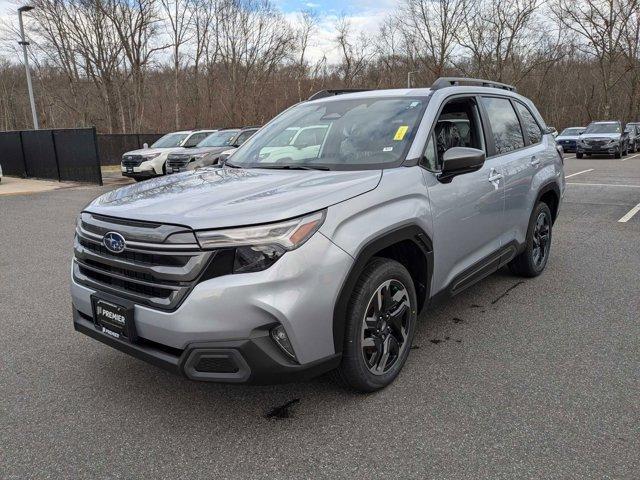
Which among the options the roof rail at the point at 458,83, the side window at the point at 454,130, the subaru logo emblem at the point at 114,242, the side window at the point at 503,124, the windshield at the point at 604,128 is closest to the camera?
the subaru logo emblem at the point at 114,242

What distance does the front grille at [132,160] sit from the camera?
1619 centimetres

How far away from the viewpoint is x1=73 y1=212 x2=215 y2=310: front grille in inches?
95.7

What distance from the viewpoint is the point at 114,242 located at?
2672 millimetres

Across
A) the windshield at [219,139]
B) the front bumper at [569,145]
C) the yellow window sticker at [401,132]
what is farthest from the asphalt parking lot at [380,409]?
the front bumper at [569,145]

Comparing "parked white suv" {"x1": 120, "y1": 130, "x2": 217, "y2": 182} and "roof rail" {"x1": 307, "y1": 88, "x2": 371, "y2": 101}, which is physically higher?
"roof rail" {"x1": 307, "y1": 88, "x2": 371, "y2": 101}

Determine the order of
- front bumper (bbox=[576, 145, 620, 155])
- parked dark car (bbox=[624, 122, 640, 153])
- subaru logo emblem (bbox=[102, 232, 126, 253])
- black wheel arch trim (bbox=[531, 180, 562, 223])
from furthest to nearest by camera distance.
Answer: parked dark car (bbox=[624, 122, 640, 153])
front bumper (bbox=[576, 145, 620, 155])
black wheel arch trim (bbox=[531, 180, 562, 223])
subaru logo emblem (bbox=[102, 232, 126, 253])

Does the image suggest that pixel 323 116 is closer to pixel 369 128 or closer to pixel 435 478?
pixel 369 128

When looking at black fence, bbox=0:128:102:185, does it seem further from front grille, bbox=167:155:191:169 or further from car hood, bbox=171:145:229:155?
car hood, bbox=171:145:229:155

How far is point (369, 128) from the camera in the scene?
12.1ft

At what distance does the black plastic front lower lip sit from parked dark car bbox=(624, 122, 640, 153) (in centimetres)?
2897

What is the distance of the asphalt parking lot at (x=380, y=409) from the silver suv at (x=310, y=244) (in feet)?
1.20

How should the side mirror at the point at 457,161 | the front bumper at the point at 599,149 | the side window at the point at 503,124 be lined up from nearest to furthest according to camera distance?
the side mirror at the point at 457,161 < the side window at the point at 503,124 < the front bumper at the point at 599,149

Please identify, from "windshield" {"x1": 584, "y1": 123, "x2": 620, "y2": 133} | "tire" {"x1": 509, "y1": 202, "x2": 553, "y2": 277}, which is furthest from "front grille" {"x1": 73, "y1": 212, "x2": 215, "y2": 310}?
"windshield" {"x1": 584, "y1": 123, "x2": 620, "y2": 133}

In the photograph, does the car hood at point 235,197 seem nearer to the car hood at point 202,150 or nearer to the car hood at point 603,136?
the car hood at point 202,150
